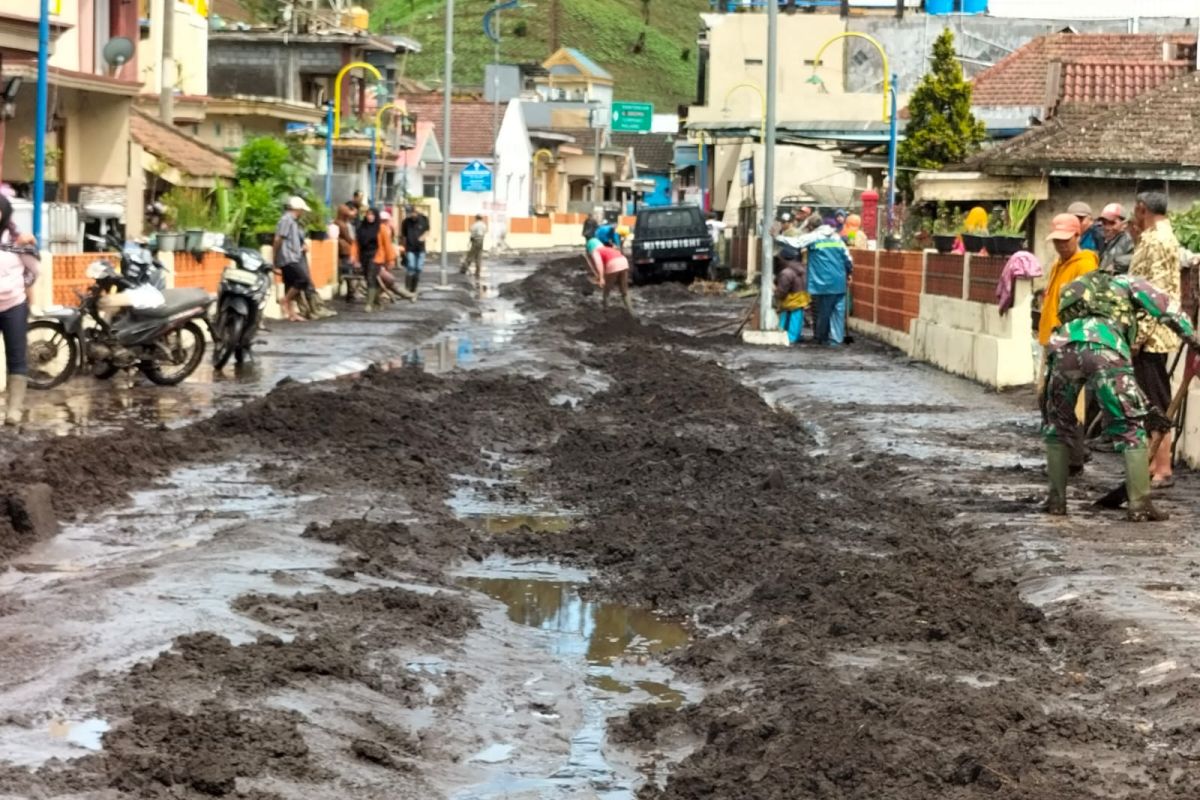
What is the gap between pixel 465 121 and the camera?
331ft

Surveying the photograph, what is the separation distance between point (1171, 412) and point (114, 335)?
9433 millimetres

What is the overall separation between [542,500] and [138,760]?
287 inches

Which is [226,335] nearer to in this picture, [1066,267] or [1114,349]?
[1066,267]

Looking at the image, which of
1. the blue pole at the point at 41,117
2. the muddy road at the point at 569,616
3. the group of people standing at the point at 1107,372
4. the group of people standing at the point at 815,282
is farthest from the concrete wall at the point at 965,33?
the group of people standing at the point at 1107,372

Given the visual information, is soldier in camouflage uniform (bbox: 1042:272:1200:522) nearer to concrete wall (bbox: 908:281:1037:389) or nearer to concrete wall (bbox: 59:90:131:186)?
concrete wall (bbox: 908:281:1037:389)

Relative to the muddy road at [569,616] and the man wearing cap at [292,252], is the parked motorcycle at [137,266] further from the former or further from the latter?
the man wearing cap at [292,252]

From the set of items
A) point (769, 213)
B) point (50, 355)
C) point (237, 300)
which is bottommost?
point (50, 355)

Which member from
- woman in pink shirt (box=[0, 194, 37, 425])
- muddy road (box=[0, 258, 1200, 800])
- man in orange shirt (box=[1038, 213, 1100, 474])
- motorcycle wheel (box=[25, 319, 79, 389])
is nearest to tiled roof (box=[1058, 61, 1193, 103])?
muddy road (box=[0, 258, 1200, 800])

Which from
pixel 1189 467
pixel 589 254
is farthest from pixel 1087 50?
pixel 1189 467

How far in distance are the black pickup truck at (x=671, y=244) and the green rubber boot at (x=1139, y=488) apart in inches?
1538

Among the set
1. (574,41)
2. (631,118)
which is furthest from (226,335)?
(574,41)

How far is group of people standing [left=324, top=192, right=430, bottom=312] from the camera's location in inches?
1312

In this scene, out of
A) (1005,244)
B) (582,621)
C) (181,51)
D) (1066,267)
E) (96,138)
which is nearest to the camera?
(582,621)

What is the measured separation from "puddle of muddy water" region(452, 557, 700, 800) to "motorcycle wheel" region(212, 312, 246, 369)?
10.4 metres
